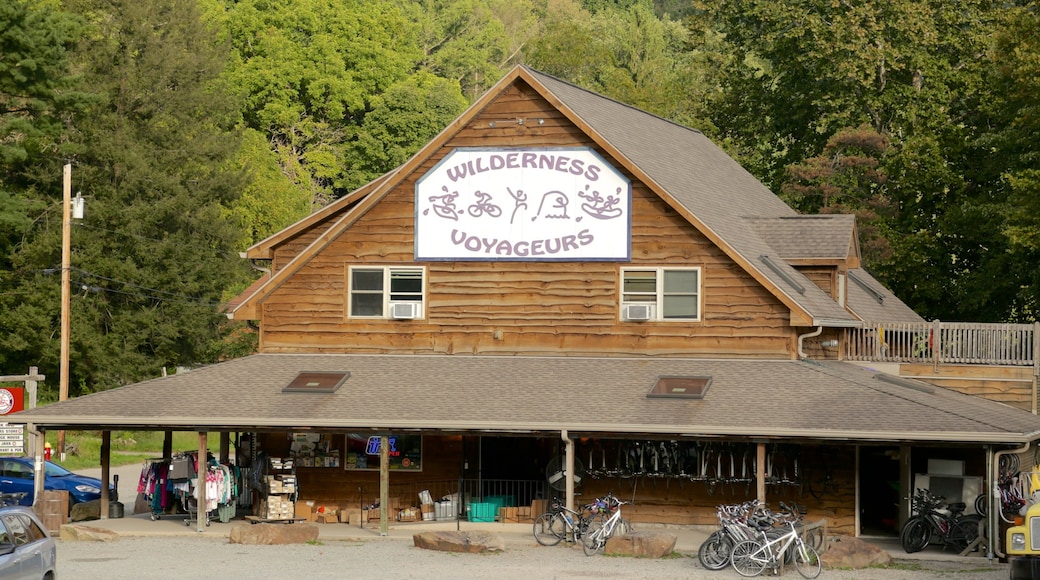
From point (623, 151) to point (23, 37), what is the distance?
99.6 ft

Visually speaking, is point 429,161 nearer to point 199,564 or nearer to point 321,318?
point 321,318

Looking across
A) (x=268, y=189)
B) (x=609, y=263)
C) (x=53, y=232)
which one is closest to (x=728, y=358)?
(x=609, y=263)

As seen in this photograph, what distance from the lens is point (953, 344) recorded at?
3384 cm

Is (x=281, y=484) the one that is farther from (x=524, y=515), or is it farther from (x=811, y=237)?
(x=811, y=237)

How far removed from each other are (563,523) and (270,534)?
18.6 ft

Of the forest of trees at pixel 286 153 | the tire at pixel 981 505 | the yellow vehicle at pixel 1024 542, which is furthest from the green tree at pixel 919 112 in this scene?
the yellow vehicle at pixel 1024 542

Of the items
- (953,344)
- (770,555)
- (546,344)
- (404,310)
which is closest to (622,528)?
(770,555)

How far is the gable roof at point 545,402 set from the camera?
1072 inches

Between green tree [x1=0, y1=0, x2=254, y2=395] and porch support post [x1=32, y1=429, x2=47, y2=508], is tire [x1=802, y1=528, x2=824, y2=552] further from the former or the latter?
green tree [x1=0, y1=0, x2=254, y2=395]

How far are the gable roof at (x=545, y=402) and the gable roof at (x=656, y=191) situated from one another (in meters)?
1.55

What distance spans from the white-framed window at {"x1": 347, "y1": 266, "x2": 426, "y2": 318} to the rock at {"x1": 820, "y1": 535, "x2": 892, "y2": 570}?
37.1ft

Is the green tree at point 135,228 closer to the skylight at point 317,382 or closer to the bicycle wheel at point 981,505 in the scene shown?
the skylight at point 317,382

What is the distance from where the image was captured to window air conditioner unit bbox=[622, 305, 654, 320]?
104ft

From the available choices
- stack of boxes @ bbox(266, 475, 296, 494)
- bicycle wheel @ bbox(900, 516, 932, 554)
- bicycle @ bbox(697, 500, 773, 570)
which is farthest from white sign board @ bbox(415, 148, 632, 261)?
bicycle wheel @ bbox(900, 516, 932, 554)
